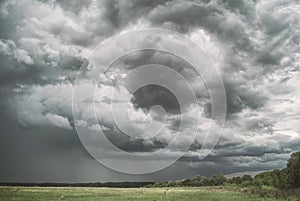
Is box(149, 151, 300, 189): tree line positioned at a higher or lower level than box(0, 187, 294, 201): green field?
higher

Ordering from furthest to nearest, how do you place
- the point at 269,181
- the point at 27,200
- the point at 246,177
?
the point at 246,177
the point at 269,181
the point at 27,200

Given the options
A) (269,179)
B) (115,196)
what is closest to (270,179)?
(269,179)

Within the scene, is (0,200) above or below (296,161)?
below

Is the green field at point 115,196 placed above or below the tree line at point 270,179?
below

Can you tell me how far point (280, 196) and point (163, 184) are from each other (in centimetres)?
12831

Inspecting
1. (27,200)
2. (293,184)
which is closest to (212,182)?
(293,184)

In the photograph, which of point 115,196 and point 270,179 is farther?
point 270,179

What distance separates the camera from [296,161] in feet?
269

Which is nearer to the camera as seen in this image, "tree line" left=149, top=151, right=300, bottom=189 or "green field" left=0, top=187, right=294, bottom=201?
"green field" left=0, top=187, right=294, bottom=201

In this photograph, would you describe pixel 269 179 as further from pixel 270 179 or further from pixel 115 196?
pixel 115 196

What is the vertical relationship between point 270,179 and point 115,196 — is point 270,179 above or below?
above

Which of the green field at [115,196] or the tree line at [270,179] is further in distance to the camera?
the tree line at [270,179]

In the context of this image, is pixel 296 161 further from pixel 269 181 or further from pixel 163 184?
pixel 163 184

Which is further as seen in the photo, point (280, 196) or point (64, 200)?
point (280, 196)
